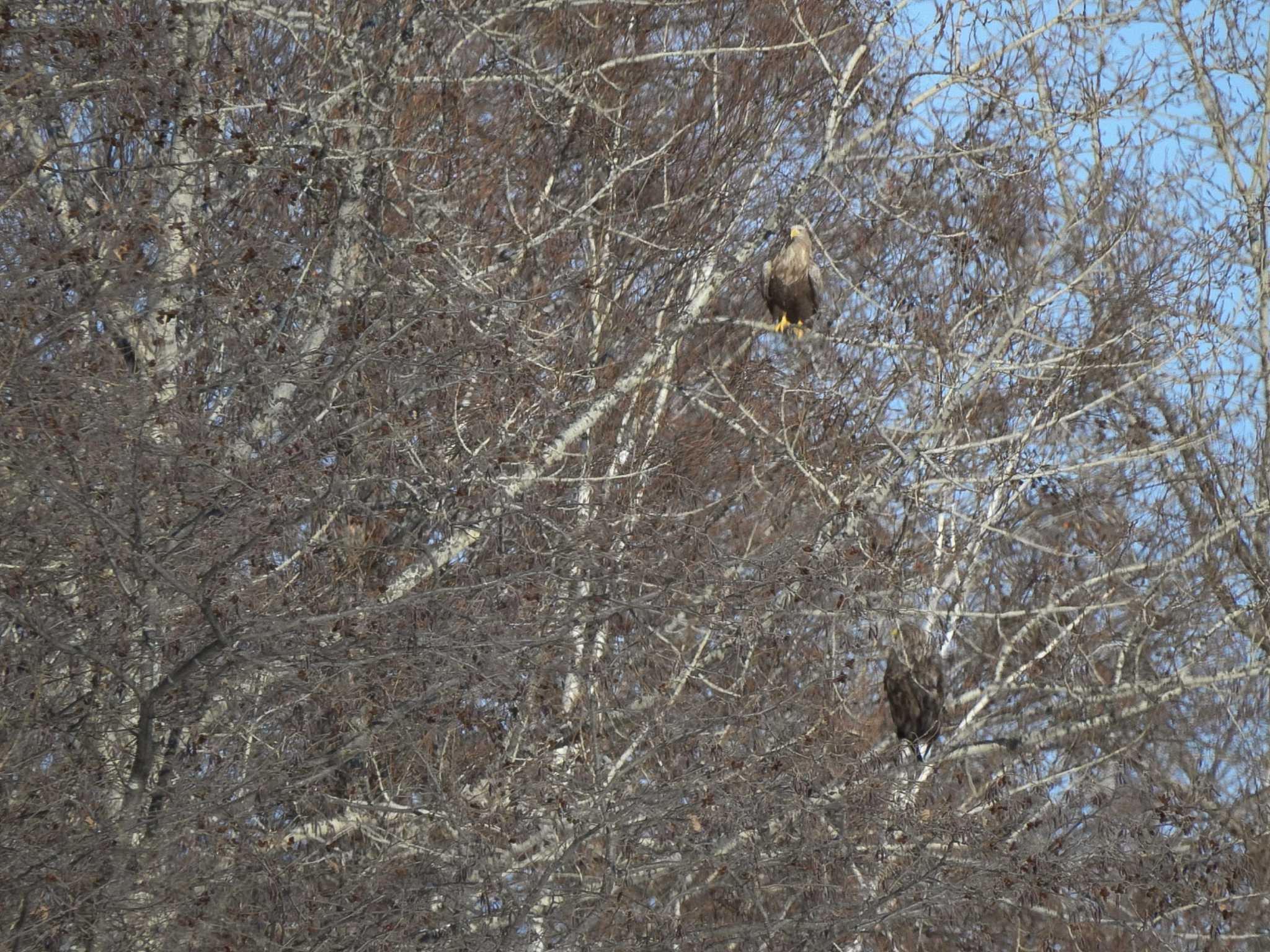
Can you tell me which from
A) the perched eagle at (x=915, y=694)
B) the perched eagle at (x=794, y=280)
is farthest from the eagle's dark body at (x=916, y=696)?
the perched eagle at (x=794, y=280)

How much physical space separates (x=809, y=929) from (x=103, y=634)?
4025mm

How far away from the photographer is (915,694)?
9.97m

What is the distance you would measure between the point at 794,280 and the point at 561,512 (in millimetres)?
2229

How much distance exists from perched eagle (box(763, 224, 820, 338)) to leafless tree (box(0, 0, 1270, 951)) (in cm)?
33

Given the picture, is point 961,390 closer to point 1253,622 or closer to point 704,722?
point 704,722

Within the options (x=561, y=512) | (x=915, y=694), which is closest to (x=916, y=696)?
(x=915, y=694)

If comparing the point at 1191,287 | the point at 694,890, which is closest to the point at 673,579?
the point at 694,890

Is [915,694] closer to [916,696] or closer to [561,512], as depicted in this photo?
[916,696]

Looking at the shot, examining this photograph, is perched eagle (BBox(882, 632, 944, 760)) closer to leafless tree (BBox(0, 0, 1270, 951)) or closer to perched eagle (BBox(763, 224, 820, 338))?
leafless tree (BBox(0, 0, 1270, 951))

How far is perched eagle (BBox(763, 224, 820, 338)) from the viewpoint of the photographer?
420 inches

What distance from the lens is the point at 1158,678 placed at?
11211mm

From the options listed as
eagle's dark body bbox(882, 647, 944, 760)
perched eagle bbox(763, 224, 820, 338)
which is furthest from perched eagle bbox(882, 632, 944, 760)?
perched eagle bbox(763, 224, 820, 338)

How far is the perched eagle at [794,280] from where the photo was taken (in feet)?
35.0

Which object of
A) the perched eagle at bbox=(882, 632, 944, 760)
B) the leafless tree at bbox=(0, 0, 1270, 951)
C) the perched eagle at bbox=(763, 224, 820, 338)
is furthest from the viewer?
the perched eagle at bbox=(763, 224, 820, 338)
